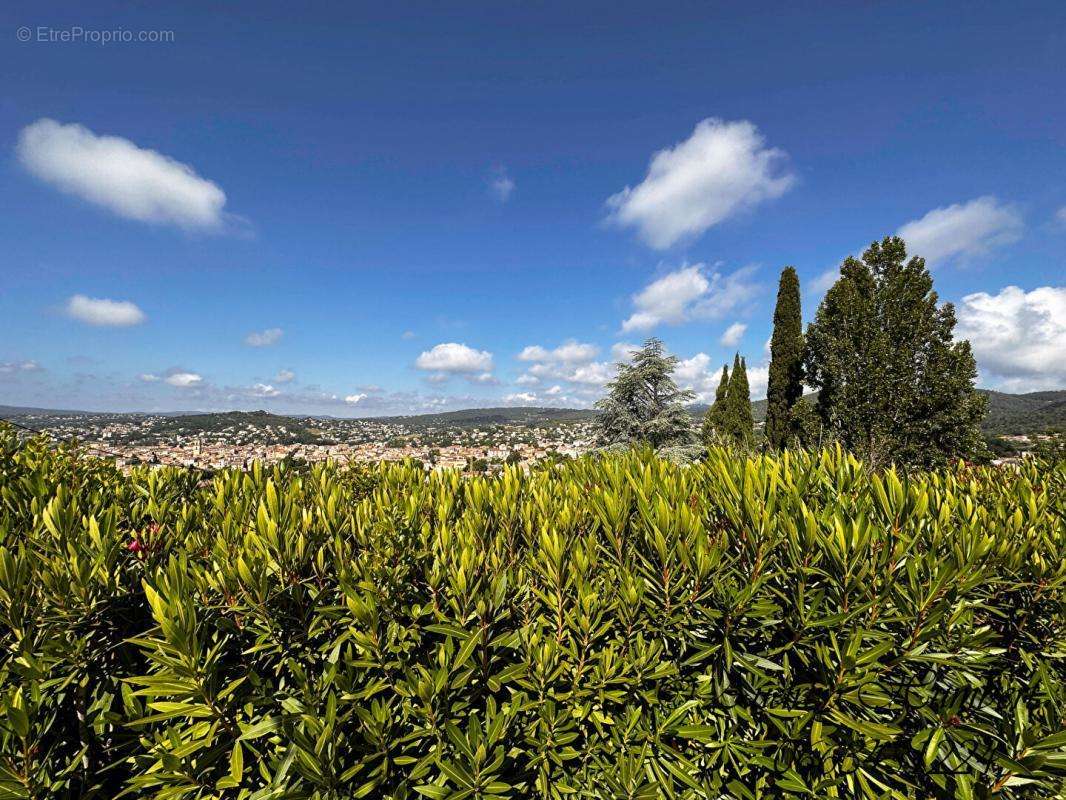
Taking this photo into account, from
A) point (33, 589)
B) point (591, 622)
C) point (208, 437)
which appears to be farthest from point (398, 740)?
point (208, 437)

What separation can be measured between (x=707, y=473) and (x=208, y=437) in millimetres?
77091

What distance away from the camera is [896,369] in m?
16.3

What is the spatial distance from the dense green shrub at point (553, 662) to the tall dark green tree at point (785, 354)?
26824 millimetres

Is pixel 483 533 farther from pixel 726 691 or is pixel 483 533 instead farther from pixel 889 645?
pixel 889 645

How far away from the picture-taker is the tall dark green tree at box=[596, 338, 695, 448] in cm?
2252

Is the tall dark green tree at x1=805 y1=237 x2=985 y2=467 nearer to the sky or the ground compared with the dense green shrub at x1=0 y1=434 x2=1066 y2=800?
nearer to the sky

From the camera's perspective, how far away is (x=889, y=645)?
1796 millimetres

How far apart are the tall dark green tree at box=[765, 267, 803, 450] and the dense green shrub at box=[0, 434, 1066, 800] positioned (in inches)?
1056

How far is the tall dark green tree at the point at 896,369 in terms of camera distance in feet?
51.2

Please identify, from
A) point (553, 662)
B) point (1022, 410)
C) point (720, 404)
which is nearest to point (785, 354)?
point (720, 404)

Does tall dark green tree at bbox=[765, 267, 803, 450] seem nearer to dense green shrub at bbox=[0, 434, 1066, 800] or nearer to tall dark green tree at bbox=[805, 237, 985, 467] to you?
tall dark green tree at bbox=[805, 237, 985, 467]

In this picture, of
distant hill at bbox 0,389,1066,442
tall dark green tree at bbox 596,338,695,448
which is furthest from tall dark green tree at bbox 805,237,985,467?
distant hill at bbox 0,389,1066,442

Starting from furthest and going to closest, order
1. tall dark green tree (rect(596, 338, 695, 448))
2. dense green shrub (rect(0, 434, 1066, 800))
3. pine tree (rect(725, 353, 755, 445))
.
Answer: pine tree (rect(725, 353, 755, 445)) → tall dark green tree (rect(596, 338, 695, 448)) → dense green shrub (rect(0, 434, 1066, 800))

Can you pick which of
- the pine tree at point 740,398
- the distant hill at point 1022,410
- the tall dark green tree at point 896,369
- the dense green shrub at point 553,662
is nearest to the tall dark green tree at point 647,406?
the tall dark green tree at point 896,369
